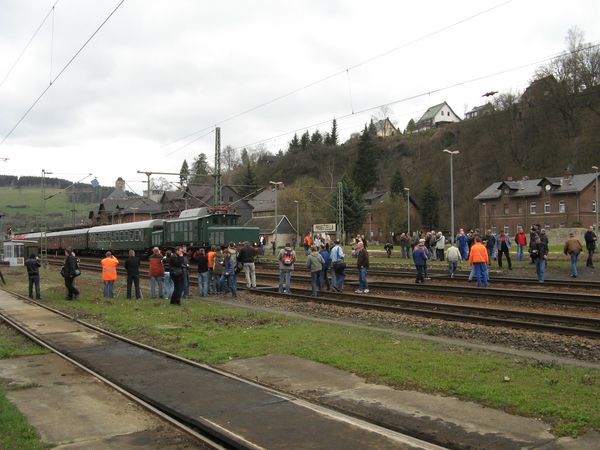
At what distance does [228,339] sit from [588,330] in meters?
7.21

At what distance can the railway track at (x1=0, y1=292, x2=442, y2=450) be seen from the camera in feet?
17.8

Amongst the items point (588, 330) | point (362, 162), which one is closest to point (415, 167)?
point (362, 162)

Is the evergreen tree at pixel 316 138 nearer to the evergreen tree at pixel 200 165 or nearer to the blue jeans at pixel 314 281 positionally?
the evergreen tree at pixel 200 165

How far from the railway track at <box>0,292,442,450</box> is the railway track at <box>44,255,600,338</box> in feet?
23.9

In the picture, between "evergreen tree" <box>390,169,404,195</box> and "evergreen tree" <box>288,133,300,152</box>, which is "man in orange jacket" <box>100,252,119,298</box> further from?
"evergreen tree" <box>288,133,300,152</box>

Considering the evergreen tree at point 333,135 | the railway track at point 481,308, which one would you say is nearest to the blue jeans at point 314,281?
the railway track at point 481,308

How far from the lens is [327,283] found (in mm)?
20016

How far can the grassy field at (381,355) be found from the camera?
6488 millimetres

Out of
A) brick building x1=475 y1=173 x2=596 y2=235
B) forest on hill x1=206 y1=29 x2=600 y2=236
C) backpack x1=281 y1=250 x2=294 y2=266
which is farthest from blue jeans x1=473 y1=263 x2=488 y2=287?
brick building x1=475 y1=173 x2=596 y2=235

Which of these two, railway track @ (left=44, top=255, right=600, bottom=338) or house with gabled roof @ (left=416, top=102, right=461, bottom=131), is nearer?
railway track @ (left=44, top=255, right=600, bottom=338)

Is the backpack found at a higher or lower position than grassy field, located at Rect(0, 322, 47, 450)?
higher

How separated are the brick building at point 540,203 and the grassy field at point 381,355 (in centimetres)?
6272

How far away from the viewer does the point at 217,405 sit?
6648 mm

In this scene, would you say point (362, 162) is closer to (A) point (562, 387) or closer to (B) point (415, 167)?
(B) point (415, 167)
